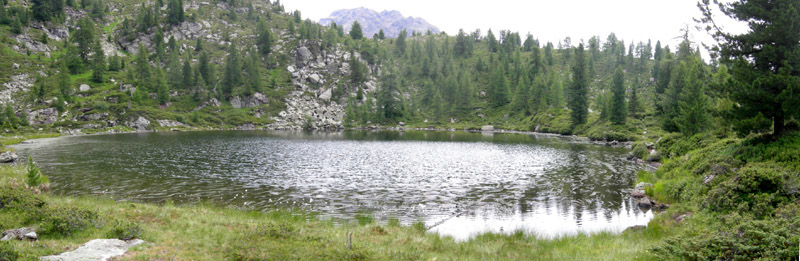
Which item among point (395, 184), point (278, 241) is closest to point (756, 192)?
point (278, 241)

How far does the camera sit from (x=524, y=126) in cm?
14088

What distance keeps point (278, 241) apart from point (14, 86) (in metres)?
162

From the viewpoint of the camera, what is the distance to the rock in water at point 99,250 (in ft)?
39.2

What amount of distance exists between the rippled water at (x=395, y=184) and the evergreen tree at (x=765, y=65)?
1088cm

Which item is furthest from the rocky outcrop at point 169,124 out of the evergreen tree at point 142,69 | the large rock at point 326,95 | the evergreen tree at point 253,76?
the large rock at point 326,95

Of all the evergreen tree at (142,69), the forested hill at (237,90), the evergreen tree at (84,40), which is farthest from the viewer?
the evergreen tree at (84,40)

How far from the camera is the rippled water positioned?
25.9m

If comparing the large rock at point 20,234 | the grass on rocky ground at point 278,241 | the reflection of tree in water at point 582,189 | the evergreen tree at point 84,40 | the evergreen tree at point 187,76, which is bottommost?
the reflection of tree in water at point 582,189

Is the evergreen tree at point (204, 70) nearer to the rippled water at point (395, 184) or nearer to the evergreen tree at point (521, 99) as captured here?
the rippled water at point (395, 184)

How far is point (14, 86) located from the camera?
120 meters

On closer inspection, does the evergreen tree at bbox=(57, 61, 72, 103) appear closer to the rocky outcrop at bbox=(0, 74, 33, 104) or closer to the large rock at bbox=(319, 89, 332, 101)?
the rocky outcrop at bbox=(0, 74, 33, 104)

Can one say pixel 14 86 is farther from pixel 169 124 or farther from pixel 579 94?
pixel 579 94

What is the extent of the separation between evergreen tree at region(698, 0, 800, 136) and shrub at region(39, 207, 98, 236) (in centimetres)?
4053

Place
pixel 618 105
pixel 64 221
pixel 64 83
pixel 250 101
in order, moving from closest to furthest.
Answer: pixel 64 221, pixel 618 105, pixel 64 83, pixel 250 101
